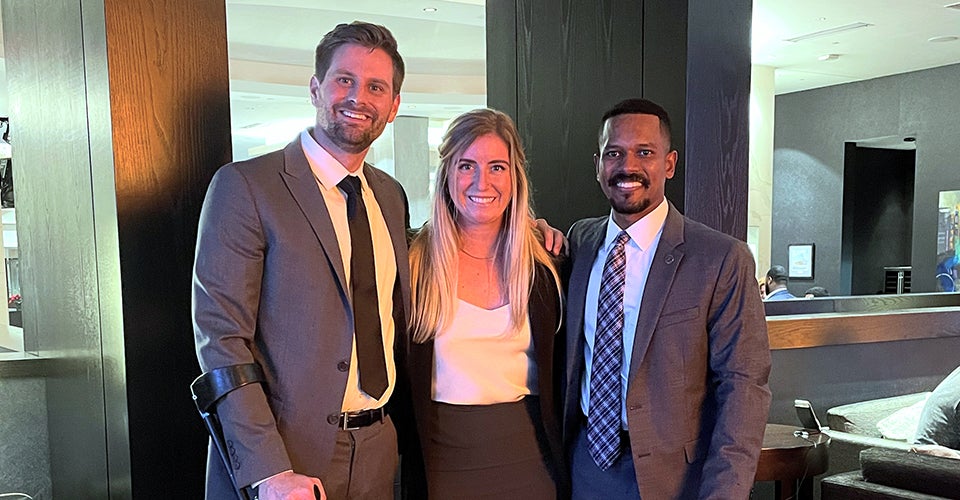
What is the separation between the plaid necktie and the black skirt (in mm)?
178

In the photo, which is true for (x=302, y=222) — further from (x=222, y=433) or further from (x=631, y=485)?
(x=631, y=485)

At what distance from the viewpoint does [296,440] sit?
Result: 1.63 m

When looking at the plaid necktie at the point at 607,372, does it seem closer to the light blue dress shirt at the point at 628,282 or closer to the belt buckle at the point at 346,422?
the light blue dress shirt at the point at 628,282

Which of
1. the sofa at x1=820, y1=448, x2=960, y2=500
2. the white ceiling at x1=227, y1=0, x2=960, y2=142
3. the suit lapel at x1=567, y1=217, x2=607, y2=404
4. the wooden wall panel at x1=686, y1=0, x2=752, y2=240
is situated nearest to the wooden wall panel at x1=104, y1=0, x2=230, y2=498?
the suit lapel at x1=567, y1=217, x2=607, y2=404

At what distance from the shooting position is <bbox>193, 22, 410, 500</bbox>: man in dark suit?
153 cm

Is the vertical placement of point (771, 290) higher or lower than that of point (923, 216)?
lower

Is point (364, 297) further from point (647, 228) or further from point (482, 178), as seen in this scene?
point (647, 228)

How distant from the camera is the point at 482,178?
196 cm

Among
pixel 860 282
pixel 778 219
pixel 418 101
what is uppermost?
pixel 418 101

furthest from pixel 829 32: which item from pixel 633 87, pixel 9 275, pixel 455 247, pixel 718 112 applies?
pixel 9 275

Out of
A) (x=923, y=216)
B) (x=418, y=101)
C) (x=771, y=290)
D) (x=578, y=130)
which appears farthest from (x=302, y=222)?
(x=923, y=216)

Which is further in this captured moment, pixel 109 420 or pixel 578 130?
pixel 578 130

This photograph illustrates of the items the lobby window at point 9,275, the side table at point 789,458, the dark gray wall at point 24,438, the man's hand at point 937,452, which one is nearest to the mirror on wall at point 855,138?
the man's hand at point 937,452

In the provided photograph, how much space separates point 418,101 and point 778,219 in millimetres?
5231
